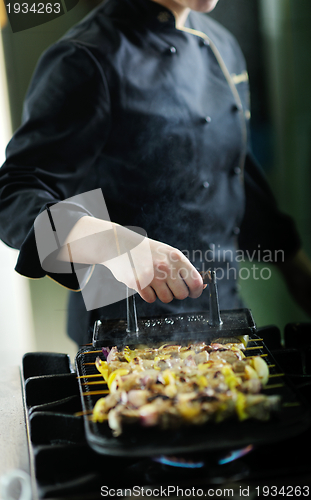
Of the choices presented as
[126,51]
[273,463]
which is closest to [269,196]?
[126,51]

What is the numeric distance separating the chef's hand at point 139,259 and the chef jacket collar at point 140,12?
665mm

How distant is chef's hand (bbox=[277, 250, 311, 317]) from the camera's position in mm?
1571

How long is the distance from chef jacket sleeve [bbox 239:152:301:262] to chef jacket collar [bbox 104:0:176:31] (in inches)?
21.4

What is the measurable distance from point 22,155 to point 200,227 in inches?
21.4

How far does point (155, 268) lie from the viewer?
0.88 meters

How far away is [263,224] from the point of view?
1.55 metres

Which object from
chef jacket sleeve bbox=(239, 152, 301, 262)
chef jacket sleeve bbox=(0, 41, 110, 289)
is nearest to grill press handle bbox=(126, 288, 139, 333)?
chef jacket sleeve bbox=(0, 41, 110, 289)

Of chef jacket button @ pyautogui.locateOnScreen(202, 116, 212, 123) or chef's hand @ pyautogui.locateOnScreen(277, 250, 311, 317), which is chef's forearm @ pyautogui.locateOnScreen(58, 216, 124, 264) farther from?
chef's hand @ pyautogui.locateOnScreen(277, 250, 311, 317)

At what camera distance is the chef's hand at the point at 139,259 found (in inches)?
34.4

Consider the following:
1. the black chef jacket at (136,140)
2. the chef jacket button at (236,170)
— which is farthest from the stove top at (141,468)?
the chef jacket button at (236,170)

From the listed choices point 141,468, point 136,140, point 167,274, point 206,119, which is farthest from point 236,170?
point 141,468

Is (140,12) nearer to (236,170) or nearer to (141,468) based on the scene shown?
(236,170)

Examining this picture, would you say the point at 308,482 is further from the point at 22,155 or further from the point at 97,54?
the point at 97,54

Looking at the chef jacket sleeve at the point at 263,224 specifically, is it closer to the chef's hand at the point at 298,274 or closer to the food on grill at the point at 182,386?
the chef's hand at the point at 298,274
